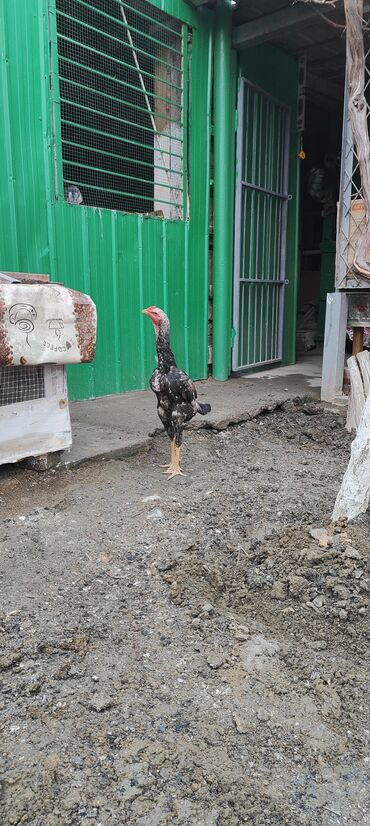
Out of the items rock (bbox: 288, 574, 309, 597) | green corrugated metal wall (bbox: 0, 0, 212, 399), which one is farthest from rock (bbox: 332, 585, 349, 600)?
green corrugated metal wall (bbox: 0, 0, 212, 399)

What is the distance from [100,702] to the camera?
68.0 inches

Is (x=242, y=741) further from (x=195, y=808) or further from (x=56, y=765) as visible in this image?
(x=56, y=765)

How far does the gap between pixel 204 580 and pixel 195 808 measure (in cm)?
107

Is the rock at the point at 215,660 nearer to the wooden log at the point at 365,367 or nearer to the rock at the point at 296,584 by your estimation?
the rock at the point at 296,584

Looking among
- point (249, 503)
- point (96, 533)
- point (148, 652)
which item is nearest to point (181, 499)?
point (249, 503)

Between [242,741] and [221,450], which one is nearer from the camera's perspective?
[242,741]

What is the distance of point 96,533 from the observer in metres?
2.89

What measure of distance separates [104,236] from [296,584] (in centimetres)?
405

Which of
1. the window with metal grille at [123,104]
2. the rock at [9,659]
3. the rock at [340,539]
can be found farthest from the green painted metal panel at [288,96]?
the rock at [9,659]

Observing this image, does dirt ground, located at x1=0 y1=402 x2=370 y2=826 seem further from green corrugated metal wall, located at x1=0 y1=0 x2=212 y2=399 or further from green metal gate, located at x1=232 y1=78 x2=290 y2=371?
green metal gate, located at x1=232 y1=78 x2=290 y2=371

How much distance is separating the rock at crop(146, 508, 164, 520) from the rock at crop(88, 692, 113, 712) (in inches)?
53.3

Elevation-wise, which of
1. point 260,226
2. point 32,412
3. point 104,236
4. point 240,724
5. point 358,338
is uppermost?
point 260,226

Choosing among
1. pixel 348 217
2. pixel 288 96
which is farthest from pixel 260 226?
pixel 348 217

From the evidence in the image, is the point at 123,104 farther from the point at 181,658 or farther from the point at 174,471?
the point at 181,658
